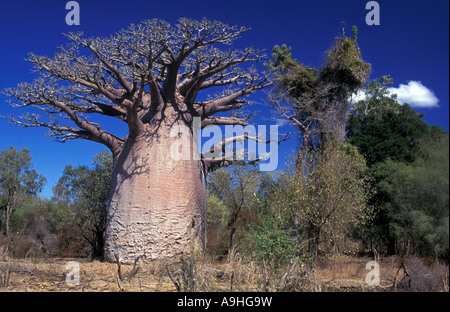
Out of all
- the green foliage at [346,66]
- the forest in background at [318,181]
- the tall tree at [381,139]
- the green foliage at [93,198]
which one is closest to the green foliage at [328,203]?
the forest in background at [318,181]

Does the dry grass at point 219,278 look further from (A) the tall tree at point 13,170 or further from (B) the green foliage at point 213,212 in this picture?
(A) the tall tree at point 13,170

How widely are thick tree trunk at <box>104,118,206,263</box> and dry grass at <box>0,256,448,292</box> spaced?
533 mm

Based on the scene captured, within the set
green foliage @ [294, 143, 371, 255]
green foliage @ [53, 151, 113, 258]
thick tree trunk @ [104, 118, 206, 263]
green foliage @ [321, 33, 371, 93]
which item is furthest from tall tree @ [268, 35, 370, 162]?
green foliage @ [53, 151, 113, 258]

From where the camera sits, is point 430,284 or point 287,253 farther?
point 287,253

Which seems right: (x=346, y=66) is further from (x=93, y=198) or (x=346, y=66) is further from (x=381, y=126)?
(x=93, y=198)

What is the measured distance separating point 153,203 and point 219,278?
319 centimetres

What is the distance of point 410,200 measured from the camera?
3.91 meters

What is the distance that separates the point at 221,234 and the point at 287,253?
30.8 ft

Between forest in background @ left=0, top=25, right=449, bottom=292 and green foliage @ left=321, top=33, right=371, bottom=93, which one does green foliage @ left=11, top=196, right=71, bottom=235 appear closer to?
forest in background @ left=0, top=25, right=449, bottom=292

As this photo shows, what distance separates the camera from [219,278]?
19.4 feet

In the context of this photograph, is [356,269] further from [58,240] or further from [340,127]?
[58,240]

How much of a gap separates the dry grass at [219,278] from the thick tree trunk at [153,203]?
53 cm

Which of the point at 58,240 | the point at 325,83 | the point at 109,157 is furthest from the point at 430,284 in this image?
the point at 58,240

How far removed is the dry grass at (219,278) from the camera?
401 cm
